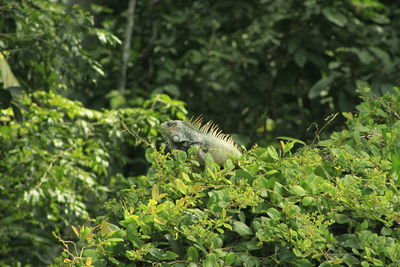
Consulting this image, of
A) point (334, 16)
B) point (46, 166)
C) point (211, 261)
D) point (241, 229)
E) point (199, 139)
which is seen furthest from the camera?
point (334, 16)

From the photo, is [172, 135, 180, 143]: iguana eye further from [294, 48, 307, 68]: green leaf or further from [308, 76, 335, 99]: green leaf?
[294, 48, 307, 68]: green leaf

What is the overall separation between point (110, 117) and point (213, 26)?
11.3 feet

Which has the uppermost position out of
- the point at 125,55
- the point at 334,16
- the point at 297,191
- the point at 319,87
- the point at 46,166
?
the point at 297,191

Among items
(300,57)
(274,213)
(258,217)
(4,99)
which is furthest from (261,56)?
(274,213)

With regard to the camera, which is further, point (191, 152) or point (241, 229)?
point (191, 152)

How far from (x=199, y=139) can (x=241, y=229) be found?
975 millimetres

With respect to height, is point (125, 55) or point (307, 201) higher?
point (307, 201)

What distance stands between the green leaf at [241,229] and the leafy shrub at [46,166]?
2.06 m

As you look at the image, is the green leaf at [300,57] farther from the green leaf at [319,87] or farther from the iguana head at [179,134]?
the iguana head at [179,134]

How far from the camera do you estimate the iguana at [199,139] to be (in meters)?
3.02

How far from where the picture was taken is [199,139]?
3150 mm

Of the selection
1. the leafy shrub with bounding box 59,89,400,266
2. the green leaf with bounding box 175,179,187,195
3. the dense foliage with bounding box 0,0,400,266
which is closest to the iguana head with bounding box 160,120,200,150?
the dense foliage with bounding box 0,0,400,266

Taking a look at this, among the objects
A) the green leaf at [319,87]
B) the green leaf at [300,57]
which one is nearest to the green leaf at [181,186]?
the green leaf at [319,87]

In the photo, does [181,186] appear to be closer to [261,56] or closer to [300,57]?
[300,57]
